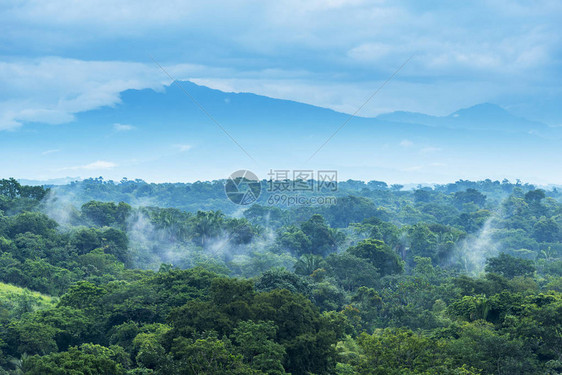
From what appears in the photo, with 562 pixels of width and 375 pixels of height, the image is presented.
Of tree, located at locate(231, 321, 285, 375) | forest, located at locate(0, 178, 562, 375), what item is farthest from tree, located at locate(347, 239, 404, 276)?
tree, located at locate(231, 321, 285, 375)

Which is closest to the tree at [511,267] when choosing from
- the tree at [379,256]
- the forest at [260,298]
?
the forest at [260,298]

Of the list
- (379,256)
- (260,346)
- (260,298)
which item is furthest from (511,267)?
(260,346)

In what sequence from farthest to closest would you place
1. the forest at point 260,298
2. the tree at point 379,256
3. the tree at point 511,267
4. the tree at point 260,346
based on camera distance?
1. the tree at point 379,256
2. the tree at point 511,267
3. the forest at point 260,298
4. the tree at point 260,346

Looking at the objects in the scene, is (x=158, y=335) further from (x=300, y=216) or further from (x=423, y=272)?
(x=300, y=216)

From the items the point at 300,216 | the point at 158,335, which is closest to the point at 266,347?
the point at 158,335

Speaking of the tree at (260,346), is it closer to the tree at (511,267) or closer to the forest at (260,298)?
the forest at (260,298)

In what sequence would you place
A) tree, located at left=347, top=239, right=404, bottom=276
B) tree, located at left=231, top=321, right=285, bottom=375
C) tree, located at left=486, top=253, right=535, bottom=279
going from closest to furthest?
1. tree, located at left=231, top=321, right=285, bottom=375
2. tree, located at left=486, top=253, right=535, bottom=279
3. tree, located at left=347, top=239, right=404, bottom=276

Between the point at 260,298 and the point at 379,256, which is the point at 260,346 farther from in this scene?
the point at 379,256

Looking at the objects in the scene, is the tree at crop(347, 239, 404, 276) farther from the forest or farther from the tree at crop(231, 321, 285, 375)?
the tree at crop(231, 321, 285, 375)
